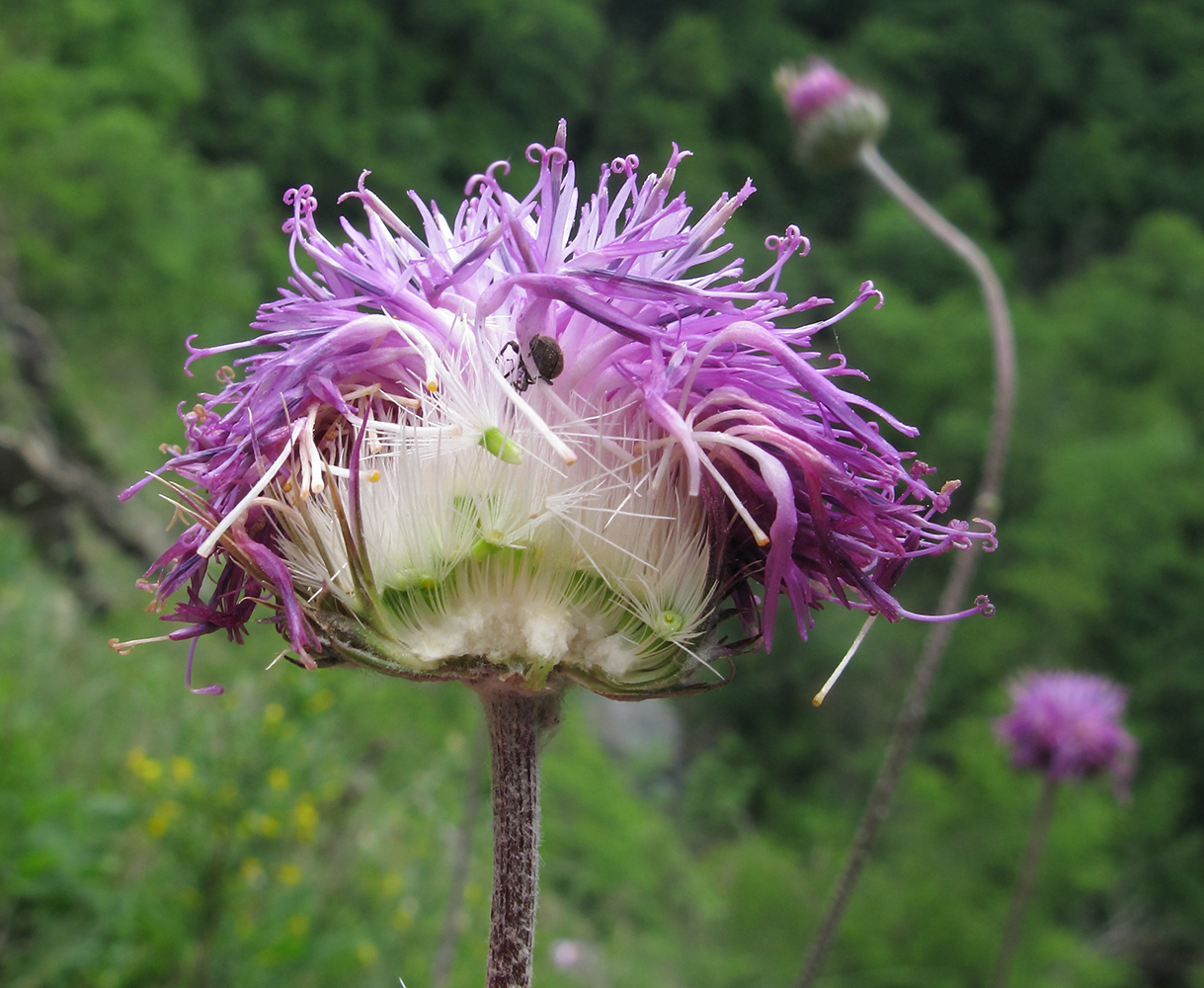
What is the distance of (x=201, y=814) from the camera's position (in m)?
4.21

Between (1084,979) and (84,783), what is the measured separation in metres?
12.3

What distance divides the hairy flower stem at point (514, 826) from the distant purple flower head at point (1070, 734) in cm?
575

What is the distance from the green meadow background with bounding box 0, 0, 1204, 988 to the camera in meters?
4.64

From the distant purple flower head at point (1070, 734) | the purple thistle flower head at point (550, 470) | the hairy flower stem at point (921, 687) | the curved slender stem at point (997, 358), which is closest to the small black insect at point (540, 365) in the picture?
the purple thistle flower head at point (550, 470)

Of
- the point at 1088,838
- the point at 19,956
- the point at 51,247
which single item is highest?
the point at 51,247

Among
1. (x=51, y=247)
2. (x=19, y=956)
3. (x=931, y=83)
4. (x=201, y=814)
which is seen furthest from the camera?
(x=931, y=83)

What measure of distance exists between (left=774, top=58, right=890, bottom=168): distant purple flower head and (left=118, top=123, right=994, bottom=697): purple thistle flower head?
16.0 ft

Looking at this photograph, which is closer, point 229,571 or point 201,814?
point 229,571

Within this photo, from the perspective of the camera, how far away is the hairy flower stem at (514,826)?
4.19 feet

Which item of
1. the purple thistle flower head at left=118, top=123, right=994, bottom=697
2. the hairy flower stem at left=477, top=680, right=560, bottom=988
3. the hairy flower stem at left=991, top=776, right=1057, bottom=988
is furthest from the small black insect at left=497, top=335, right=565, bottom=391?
the hairy flower stem at left=991, top=776, right=1057, bottom=988

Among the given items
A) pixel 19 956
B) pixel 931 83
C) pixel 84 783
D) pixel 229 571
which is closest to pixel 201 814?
pixel 19 956

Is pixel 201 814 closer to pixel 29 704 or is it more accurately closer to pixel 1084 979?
pixel 29 704

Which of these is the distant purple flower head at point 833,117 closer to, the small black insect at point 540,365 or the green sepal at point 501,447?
the small black insect at point 540,365

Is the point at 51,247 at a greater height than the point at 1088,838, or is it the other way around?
the point at 51,247
